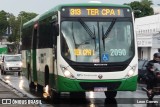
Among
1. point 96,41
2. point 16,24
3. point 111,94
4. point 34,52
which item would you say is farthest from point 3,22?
point 96,41

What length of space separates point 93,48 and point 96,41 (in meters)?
0.24

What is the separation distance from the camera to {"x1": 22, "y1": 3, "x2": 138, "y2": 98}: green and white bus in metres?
14.8

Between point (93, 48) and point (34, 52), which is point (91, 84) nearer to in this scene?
point (93, 48)

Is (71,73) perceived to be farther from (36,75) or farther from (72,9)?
(36,75)

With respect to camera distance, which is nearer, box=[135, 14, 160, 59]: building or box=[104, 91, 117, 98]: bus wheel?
box=[104, 91, 117, 98]: bus wheel

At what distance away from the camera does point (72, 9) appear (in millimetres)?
15352

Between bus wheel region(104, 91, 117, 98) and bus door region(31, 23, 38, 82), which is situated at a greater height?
bus door region(31, 23, 38, 82)

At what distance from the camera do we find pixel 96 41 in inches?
591

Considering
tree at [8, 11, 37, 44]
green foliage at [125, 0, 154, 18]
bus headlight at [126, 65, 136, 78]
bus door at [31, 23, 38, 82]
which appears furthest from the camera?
tree at [8, 11, 37, 44]

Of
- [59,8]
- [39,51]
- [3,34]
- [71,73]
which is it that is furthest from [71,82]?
[3,34]

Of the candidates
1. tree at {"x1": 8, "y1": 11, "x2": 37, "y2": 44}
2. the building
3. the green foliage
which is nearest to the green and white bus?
the building

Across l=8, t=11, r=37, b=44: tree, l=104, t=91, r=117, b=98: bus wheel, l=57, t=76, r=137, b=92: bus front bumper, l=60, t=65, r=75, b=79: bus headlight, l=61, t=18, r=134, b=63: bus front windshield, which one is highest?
l=8, t=11, r=37, b=44: tree

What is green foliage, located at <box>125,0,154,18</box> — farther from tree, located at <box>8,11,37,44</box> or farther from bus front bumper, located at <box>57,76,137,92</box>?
bus front bumper, located at <box>57,76,137,92</box>

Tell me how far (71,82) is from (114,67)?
1319mm
